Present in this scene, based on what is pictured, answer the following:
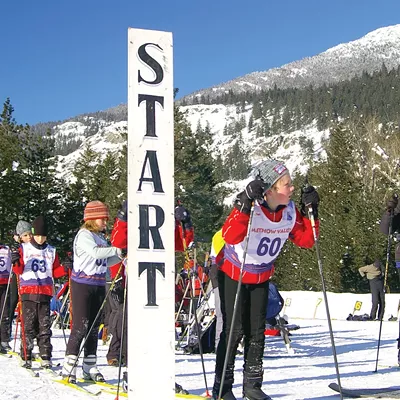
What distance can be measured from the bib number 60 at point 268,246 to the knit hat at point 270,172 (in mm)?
406

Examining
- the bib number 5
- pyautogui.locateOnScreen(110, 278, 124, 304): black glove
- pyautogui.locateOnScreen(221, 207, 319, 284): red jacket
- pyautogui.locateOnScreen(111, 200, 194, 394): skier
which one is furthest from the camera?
pyautogui.locateOnScreen(110, 278, 124, 304): black glove

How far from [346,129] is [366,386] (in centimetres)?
3962

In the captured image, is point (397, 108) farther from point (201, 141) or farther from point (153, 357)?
point (153, 357)

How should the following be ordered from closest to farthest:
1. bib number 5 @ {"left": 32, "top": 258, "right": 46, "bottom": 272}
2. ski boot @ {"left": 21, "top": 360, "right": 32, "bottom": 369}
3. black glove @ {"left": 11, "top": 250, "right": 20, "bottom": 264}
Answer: ski boot @ {"left": 21, "top": 360, "right": 32, "bottom": 369}
black glove @ {"left": 11, "top": 250, "right": 20, "bottom": 264}
bib number 5 @ {"left": 32, "top": 258, "right": 46, "bottom": 272}

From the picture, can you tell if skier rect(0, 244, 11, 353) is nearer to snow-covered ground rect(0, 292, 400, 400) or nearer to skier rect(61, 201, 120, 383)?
snow-covered ground rect(0, 292, 400, 400)

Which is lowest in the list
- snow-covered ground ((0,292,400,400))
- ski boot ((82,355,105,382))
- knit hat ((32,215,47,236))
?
snow-covered ground ((0,292,400,400))

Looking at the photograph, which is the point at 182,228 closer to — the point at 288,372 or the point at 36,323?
the point at 288,372

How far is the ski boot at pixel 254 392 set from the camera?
173 inches

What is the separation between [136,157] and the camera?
3.48m

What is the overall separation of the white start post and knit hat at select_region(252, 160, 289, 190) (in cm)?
102

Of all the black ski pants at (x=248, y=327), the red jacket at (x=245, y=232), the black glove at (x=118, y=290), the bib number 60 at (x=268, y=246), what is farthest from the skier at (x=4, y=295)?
the bib number 60 at (x=268, y=246)

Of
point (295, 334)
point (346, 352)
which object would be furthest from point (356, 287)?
point (346, 352)

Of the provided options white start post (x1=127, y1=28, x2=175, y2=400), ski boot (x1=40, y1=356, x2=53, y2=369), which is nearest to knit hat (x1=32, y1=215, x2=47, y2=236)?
ski boot (x1=40, y1=356, x2=53, y2=369)

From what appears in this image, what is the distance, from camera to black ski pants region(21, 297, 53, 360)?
7.09 metres
